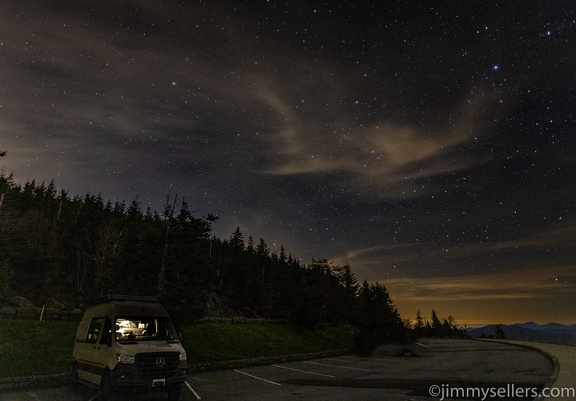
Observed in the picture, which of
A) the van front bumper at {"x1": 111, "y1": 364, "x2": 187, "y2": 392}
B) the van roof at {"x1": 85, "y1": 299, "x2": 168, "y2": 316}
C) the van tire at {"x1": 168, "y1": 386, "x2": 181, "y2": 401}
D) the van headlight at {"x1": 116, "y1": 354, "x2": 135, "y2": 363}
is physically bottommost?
the van tire at {"x1": 168, "y1": 386, "x2": 181, "y2": 401}

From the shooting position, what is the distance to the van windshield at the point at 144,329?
39.7 feet

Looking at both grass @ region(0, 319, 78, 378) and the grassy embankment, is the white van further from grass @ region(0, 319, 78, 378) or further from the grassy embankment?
the grassy embankment

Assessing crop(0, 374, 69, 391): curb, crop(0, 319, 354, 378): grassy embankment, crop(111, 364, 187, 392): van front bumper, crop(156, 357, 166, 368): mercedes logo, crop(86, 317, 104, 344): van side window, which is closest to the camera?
crop(111, 364, 187, 392): van front bumper

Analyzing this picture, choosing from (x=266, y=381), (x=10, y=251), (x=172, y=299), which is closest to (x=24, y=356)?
(x=172, y=299)

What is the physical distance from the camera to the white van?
1080 cm

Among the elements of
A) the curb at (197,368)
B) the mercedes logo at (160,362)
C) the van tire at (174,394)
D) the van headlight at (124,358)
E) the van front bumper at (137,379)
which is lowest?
the curb at (197,368)

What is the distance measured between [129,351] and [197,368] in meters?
9.52

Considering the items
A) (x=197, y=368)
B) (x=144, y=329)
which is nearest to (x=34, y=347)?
(x=197, y=368)

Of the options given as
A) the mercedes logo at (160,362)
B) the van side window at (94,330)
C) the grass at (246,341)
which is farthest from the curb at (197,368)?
the mercedes logo at (160,362)

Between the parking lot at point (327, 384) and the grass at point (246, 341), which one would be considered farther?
the grass at point (246, 341)

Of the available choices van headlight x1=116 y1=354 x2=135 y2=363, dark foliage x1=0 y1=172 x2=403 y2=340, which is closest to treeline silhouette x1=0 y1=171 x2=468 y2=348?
dark foliage x1=0 y1=172 x2=403 y2=340

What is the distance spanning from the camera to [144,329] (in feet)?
42.6

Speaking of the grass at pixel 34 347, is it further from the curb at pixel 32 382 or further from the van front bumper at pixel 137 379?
the van front bumper at pixel 137 379

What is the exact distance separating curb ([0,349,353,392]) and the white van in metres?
1.23
